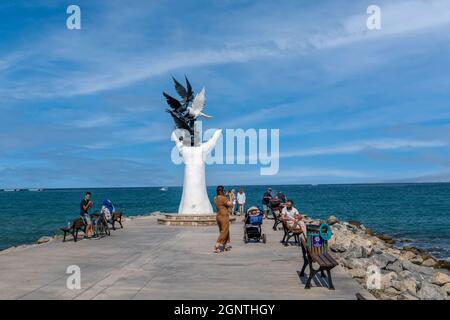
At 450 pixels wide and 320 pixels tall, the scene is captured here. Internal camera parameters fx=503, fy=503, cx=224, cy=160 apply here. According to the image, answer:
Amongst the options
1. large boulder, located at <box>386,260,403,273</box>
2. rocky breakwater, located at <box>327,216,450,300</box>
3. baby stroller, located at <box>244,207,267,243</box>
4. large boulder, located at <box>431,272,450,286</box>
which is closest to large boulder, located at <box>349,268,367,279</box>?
rocky breakwater, located at <box>327,216,450,300</box>

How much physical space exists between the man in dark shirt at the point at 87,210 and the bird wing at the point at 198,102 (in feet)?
30.9

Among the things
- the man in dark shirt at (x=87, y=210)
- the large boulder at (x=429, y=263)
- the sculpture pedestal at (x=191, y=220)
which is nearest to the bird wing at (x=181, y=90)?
the sculpture pedestal at (x=191, y=220)

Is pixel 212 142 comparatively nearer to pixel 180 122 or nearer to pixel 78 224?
pixel 180 122

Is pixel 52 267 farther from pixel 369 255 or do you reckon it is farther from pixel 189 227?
pixel 189 227

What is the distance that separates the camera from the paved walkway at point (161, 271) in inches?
355

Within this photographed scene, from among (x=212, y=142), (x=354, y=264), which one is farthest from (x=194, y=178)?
(x=354, y=264)

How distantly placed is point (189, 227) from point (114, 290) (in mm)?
13264

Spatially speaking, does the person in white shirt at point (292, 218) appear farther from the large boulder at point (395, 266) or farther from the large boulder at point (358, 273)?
the large boulder at point (358, 273)

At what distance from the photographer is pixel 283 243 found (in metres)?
15.9

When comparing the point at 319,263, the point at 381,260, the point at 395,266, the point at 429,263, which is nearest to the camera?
the point at 319,263

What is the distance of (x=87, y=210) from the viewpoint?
17.2 meters

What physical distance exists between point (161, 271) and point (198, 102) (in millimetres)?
15152
